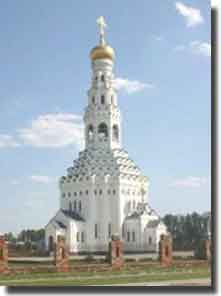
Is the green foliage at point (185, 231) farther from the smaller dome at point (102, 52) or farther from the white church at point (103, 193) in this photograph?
the smaller dome at point (102, 52)

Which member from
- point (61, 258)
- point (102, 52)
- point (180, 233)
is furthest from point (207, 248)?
point (102, 52)

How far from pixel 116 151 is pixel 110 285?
16.6 metres

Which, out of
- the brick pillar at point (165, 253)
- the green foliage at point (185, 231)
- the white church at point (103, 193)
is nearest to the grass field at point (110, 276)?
the brick pillar at point (165, 253)

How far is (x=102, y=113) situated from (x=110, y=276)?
49.7 ft

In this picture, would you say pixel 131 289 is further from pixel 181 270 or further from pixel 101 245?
pixel 101 245

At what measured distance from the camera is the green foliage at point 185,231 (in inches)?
875

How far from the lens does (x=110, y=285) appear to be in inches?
458

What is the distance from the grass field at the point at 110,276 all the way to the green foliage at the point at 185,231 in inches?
243

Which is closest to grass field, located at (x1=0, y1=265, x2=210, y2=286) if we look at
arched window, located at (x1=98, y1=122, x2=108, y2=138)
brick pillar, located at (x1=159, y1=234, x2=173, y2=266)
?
brick pillar, located at (x1=159, y1=234, x2=173, y2=266)

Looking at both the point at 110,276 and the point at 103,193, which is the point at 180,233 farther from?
the point at 110,276

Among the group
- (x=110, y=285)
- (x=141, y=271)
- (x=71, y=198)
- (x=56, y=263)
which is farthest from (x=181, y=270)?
(x=71, y=198)

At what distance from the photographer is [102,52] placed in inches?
985

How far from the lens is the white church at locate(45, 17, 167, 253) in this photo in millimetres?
27047

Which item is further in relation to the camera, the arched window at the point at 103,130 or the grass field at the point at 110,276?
the arched window at the point at 103,130
